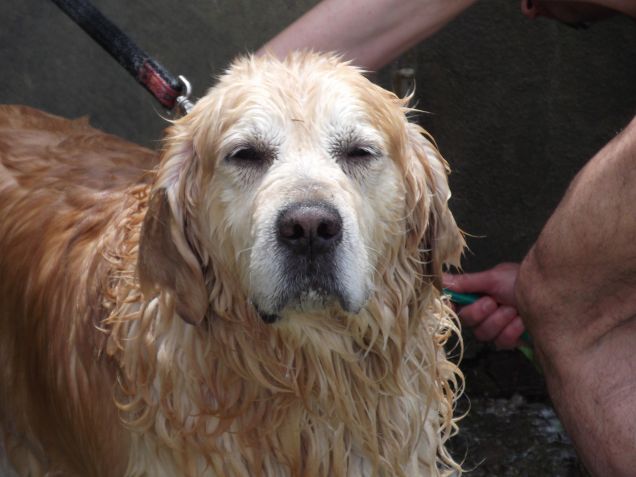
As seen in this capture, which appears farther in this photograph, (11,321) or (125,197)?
(11,321)

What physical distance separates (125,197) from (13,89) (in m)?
1.80

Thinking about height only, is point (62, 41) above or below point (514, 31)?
above

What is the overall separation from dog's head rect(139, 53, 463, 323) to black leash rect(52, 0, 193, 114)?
1.71 ft

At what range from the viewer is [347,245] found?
2.62 meters

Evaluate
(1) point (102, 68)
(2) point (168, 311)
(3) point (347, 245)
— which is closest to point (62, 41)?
(1) point (102, 68)

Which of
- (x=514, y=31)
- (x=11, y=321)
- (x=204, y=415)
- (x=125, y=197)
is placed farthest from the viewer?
(x=514, y=31)

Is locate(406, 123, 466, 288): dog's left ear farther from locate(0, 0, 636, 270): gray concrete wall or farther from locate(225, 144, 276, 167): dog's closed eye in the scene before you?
locate(0, 0, 636, 270): gray concrete wall

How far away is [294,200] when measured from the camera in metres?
2.58

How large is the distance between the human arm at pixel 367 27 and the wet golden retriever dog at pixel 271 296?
78 cm

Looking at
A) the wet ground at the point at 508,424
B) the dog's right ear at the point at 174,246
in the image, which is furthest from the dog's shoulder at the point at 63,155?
the wet ground at the point at 508,424

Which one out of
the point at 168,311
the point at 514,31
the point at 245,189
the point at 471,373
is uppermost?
the point at 245,189

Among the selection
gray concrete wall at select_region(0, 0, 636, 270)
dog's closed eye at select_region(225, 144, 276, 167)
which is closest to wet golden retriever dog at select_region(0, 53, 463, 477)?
dog's closed eye at select_region(225, 144, 276, 167)

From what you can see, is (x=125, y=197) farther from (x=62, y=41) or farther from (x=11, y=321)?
(x=62, y=41)

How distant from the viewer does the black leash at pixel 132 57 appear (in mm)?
3465
